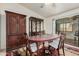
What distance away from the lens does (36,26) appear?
78.3 inches

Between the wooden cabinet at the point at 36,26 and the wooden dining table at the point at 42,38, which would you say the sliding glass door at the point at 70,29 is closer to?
the wooden dining table at the point at 42,38

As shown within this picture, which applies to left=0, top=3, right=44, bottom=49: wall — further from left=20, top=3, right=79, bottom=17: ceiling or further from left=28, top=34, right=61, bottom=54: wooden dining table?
left=28, top=34, right=61, bottom=54: wooden dining table

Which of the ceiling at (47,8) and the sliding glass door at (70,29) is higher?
the ceiling at (47,8)

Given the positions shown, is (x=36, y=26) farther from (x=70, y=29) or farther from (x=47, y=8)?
(x=70, y=29)

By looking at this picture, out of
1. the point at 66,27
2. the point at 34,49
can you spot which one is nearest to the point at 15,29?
the point at 34,49

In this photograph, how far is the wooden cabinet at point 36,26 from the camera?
1.95 m

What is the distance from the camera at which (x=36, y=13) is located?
1.97 m

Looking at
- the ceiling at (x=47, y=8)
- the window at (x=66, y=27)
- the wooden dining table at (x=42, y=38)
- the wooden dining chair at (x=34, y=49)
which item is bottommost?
the wooden dining chair at (x=34, y=49)

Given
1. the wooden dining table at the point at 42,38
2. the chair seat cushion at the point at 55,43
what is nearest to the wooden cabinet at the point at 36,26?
the wooden dining table at the point at 42,38

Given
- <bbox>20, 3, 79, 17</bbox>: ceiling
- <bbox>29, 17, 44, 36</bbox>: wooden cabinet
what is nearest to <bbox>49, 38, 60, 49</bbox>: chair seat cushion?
<bbox>29, 17, 44, 36</bbox>: wooden cabinet

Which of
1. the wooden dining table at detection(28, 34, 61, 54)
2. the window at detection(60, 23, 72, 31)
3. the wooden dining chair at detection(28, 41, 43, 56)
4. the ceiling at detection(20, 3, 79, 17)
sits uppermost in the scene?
the ceiling at detection(20, 3, 79, 17)

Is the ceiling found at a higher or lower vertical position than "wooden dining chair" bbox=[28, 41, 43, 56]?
higher

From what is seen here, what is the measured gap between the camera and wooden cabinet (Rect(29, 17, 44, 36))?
1.95 m

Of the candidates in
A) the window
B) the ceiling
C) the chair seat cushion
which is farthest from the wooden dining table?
the ceiling
